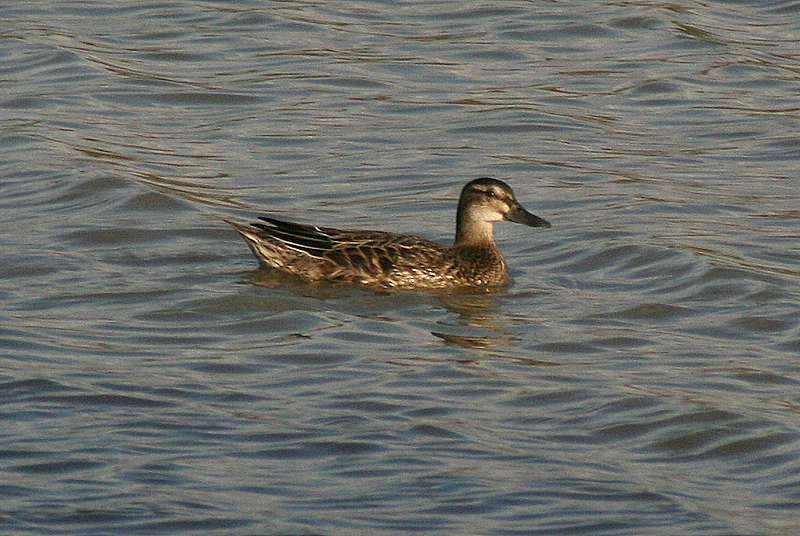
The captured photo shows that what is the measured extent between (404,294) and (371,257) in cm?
30

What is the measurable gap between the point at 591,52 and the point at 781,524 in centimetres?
1029

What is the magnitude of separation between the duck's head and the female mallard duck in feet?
0.32

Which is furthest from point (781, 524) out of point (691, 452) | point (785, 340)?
point (785, 340)

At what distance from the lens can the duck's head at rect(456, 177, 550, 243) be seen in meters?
12.9

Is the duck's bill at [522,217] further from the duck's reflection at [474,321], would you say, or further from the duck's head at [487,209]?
the duck's reflection at [474,321]

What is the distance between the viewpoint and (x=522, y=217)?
42.2ft

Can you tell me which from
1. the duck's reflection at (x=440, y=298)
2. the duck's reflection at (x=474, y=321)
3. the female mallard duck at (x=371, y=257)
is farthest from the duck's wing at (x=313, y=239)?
the duck's reflection at (x=474, y=321)

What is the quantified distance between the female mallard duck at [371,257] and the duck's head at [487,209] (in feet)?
0.32

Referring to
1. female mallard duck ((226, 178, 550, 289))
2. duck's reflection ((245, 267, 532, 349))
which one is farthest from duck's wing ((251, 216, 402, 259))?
duck's reflection ((245, 267, 532, 349))

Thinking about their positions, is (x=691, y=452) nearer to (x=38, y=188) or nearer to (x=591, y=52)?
(x=38, y=188)

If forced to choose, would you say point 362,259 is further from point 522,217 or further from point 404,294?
point 522,217

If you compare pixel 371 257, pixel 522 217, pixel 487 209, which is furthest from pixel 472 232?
pixel 371 257

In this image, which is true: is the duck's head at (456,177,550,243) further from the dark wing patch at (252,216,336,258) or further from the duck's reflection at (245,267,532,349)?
the dark wing patch at (252,216,336,258)

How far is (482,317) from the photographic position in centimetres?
1202
